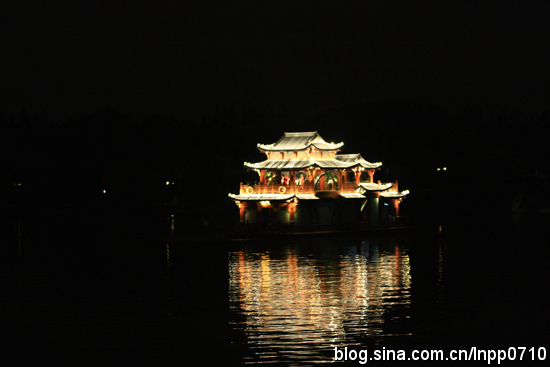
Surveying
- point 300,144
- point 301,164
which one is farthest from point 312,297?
point 300,144

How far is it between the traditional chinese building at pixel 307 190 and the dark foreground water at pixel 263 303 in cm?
669

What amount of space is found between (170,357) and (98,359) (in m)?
1.48

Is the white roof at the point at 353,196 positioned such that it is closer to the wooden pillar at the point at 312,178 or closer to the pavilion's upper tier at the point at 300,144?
the wooden pillar at the point at 312,178

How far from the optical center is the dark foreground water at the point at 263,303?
15.7 metres

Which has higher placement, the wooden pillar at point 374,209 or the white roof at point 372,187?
the white roof at point 372,187

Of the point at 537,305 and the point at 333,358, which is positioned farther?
the point at 537,305

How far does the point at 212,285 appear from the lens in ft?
81.5

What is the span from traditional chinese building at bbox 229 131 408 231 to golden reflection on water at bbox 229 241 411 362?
8722 mm

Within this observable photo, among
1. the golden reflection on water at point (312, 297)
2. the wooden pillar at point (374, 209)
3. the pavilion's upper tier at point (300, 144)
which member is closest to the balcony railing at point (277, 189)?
the pavilion's upper tier at point (300, 144)

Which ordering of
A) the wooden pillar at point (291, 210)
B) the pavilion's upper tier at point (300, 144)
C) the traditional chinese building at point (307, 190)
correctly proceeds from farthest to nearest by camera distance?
1. the pavilion's upper tier at point (300, 144)
2. the traditional chinese building at point (307, 190)
3. the wooden pillar at point (291, 210)

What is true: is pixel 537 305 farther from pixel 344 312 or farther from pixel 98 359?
pixel 98 359

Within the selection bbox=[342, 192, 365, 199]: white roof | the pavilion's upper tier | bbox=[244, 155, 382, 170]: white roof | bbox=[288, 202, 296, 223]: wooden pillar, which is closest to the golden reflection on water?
bbox=[288, 202, 296, 223]: wooden pillar

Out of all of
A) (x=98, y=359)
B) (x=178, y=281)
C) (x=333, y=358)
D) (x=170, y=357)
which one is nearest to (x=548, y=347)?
(x=333, y=358)

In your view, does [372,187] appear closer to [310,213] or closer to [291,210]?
[310,213]
